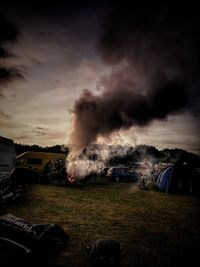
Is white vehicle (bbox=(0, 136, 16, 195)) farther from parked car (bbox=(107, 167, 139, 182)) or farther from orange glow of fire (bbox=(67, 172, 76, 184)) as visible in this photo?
parked car (bbox=(107, 167, 139, 182))

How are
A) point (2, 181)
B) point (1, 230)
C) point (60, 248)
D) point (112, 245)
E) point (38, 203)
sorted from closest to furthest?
point (112, 245) < point (1, 230) < point (60, 248) < point (2, 181) < point (38, 203)

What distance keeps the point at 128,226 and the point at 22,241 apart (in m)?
4.79

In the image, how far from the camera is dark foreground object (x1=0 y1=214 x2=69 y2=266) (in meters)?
4.14

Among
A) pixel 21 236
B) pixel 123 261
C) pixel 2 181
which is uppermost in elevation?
pixel 2 181

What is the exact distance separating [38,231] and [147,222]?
17.8ft

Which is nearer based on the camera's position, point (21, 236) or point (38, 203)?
point (21, 236)

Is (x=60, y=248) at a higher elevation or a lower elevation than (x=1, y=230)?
lower

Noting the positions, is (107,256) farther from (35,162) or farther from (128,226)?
(35,162)

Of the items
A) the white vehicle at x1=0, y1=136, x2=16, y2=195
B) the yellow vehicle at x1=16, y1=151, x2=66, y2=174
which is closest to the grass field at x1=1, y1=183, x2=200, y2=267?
the white vehicle at x1=0, y1=136, x2=16, y2=195

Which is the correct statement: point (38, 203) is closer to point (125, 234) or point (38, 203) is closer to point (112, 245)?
point (125, 234)

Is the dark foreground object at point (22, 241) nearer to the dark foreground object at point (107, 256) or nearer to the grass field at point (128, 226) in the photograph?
the grass field at point (128, 226)

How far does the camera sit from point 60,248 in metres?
5.68

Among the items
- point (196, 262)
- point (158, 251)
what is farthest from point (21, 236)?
point (196, 262)

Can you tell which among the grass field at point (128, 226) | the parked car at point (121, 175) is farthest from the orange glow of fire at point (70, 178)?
the grass field at point (128, 226)
